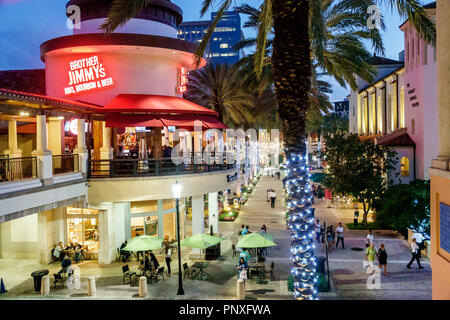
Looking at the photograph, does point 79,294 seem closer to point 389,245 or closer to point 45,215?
point 45,215

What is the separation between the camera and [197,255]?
2302cm

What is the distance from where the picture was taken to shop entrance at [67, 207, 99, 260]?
22109 mm

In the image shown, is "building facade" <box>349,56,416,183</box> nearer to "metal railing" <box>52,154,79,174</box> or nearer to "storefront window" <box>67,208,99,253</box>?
"metal railing" <box>52,154,79,174</box>

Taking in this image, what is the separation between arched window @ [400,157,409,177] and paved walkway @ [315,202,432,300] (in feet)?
28.8

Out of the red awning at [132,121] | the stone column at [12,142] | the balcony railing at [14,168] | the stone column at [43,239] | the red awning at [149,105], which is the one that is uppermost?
the red awning at [149,105]

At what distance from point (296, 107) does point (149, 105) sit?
12.2 m

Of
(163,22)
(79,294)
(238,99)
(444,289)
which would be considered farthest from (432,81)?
(79,294)

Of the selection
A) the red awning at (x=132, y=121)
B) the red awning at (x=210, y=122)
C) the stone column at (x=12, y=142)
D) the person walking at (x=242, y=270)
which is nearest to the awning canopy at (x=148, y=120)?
the red awning at (x=132, y=121)

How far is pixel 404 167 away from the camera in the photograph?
3547cm

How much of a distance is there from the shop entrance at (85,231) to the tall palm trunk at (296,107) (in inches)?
564

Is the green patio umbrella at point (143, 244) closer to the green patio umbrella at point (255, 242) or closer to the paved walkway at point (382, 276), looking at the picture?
the green patio umbrella at point (255, 242)

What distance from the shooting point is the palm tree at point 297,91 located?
402 inches

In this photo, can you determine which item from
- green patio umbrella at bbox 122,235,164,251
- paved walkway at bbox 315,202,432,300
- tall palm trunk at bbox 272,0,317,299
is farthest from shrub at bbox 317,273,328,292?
green patio umbrella at bbox 122,235,164,251

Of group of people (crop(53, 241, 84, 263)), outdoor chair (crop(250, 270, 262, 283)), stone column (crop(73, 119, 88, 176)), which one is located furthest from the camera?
group of people (crop(53, 241, 84, 263))
